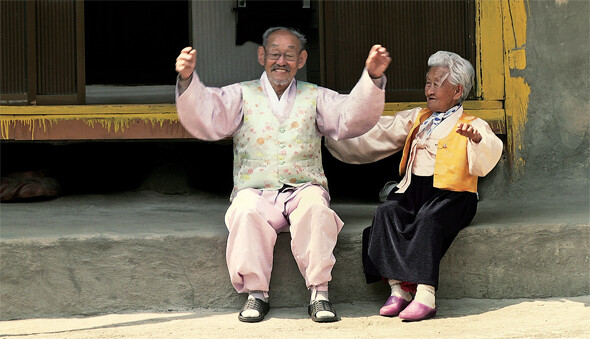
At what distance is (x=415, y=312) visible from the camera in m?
3.46

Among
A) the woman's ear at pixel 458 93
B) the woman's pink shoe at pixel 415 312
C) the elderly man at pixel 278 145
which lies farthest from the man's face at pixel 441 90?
the woman's pink shoe at pixel 415 312

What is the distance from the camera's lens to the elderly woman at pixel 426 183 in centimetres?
355

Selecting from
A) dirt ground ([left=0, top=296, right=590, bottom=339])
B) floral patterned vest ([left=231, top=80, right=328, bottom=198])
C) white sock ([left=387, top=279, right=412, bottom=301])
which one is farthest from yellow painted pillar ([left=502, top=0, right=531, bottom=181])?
white sock ([left=387, top=279, right=412, bottom=301])

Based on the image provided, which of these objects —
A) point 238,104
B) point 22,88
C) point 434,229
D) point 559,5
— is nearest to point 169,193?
point 22,88

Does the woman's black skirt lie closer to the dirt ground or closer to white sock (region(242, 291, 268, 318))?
the dirt ground

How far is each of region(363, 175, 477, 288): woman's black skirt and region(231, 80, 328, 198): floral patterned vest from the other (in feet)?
1.38

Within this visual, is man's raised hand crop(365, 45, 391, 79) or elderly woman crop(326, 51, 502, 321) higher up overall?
man's raised hand crop(365, 45, 391, 79)

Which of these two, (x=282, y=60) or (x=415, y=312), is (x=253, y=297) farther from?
(x=282, y=60)

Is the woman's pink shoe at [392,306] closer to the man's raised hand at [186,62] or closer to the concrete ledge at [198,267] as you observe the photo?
the concrete ledge at [198,267]

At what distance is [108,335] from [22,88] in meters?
2.06

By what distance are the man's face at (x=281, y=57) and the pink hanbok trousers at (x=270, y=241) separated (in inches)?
24.7

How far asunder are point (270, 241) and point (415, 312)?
0.71 m

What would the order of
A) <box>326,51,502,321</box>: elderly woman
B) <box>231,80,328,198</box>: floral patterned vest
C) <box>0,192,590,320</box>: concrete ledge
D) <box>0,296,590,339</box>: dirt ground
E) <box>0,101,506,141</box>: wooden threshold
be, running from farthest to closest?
<box>0,101,506,141</box>: wooden threshold → <box>231,80,328,198</box>: floral patterned vest → <box>0,192,590,320</box>: concrete ledge → <box>326,51,502,321</box>: elderly woman → <box>0,296,590,339</box>: dirt ground

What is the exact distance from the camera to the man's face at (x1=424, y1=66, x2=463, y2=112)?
154 inches
